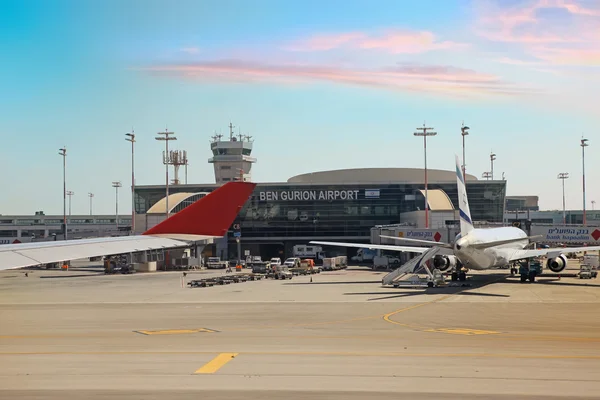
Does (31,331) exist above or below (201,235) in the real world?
below

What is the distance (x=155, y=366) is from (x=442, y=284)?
40.5 metres

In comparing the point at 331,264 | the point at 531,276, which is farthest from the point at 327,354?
the point at 331,264

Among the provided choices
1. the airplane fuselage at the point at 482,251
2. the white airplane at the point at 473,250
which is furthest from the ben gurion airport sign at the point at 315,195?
the airplane fuselage at the point at 482,251

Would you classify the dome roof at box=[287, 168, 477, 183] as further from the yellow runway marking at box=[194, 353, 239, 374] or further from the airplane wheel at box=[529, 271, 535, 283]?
the yellow runway marking at box=[194, 353, 239, 374]

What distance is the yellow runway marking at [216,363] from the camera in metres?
21.7

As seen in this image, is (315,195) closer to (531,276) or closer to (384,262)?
(384,262)

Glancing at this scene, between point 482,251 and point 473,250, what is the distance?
236 cm

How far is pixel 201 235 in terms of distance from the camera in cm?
2472

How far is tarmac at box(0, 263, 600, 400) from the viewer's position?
19250mm

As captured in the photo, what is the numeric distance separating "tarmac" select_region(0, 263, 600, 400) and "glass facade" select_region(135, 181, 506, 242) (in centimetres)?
7110

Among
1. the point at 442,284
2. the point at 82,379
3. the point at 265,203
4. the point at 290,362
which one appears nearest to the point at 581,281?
the point at 442,284

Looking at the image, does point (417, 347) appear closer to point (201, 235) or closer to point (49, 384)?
point (201, 235)

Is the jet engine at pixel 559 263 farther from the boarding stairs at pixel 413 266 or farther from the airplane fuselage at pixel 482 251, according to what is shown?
the boarding stairs at pixel 413 266

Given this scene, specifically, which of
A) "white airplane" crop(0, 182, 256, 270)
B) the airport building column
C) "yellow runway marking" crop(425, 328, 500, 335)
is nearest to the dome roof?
the airport building column
